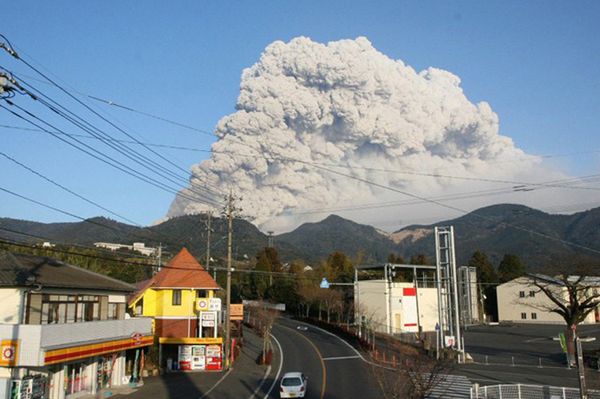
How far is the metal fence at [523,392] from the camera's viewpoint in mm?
25406

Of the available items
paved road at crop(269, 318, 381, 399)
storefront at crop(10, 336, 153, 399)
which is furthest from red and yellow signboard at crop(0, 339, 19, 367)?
paved road at crop(269, 318, 381, 399)

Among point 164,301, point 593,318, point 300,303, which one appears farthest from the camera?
point 300,303

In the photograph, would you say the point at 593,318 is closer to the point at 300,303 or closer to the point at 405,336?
the point at 405,336

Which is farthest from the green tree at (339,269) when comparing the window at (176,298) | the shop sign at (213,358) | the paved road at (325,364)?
the shop sign at (213,358)

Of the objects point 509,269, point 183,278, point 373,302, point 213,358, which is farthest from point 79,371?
point 509,269


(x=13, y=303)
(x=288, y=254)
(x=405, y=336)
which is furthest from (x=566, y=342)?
(x=288, y=254)

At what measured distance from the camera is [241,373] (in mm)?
40062

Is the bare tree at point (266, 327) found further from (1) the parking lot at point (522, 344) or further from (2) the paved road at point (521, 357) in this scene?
(1) the parking lot at point (522, 344)

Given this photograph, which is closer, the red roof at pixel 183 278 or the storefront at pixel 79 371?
the storefront at pixel 79 371

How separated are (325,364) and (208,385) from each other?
11.4 metres

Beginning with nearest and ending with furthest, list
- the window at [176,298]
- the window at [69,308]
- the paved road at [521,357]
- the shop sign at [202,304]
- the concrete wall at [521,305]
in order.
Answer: the window at [69,308] < the paved road at [521,357] < the shop sign at [202,304] < the window at [176,298] < the concrete wall at [521,305]

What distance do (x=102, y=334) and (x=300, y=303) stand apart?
62609 mm

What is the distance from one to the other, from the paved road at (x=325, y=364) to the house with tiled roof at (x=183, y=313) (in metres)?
6.47

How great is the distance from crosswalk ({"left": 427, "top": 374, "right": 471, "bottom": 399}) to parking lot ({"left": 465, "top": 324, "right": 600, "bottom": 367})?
10.8 metres
